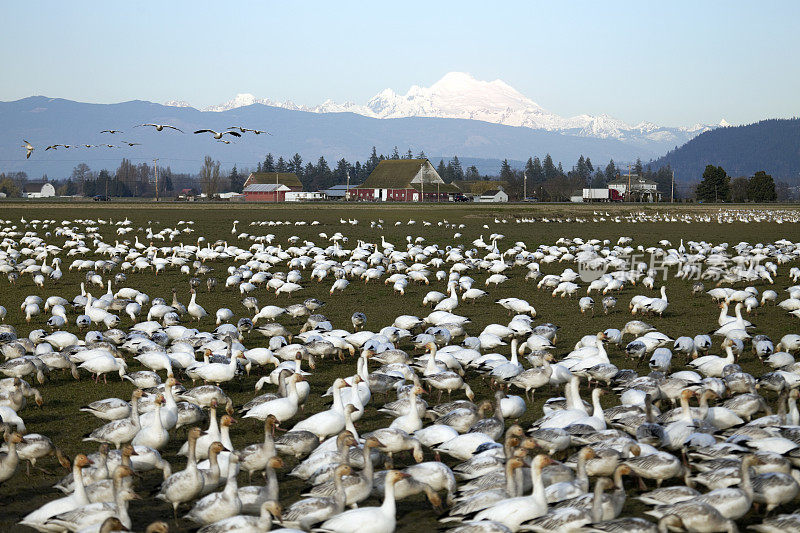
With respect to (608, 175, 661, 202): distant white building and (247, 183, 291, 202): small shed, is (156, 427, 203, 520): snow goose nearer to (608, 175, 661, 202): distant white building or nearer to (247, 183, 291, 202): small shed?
(247, 183, 291, 202): small shed

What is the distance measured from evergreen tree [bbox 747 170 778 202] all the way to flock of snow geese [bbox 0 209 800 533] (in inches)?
4304

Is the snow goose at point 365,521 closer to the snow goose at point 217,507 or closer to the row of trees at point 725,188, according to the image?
the snow goose at point 217,507

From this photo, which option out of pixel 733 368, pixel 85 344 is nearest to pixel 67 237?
pixel 85 344

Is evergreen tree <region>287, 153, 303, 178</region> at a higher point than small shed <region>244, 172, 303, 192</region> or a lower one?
higher

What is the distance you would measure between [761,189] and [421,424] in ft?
407

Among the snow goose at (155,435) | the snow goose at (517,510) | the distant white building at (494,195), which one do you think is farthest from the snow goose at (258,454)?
the distant white building at (494,195)

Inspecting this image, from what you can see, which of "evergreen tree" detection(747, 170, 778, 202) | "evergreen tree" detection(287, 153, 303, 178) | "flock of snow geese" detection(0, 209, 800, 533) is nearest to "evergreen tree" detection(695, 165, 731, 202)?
"evergreen tree" detection(747, 170, 778, 202)

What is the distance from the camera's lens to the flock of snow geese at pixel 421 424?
720 centimetres

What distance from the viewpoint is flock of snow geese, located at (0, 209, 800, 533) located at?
720 cm

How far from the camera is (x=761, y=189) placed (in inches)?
4670

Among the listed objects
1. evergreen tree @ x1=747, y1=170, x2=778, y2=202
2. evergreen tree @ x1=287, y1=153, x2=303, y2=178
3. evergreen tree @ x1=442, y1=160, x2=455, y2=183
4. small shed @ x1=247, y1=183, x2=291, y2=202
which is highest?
evergreen tree @ x1=287, y1=153, x2=303, y2=178

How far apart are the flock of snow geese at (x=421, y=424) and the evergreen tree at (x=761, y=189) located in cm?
10933

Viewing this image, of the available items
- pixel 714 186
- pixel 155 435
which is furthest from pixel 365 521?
pixel 714 186

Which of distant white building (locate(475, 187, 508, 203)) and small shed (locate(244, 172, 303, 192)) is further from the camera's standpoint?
small shed (locate(244, 172, 303, 192))
